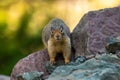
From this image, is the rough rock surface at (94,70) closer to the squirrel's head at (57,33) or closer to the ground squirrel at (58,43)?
the squirrel's head at (57,33)

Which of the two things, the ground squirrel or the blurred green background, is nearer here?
the ground squirrel

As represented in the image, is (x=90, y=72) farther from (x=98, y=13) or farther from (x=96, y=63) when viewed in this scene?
(x=98, y=13)

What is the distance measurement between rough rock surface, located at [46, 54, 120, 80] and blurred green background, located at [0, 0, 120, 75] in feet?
28.8

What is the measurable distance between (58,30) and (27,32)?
8.78 meters

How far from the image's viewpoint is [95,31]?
28.8 ft

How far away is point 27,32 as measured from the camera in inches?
679

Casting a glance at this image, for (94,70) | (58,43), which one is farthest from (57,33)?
(94,70)

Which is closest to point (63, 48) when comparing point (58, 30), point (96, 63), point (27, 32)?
point (58, 30)

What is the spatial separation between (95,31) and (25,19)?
8327mm

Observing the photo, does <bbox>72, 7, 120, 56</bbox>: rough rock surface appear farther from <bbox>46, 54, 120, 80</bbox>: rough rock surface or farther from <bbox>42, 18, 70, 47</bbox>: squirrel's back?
<bbox>46, 54, 120, 80</bbox>: rough rock surface

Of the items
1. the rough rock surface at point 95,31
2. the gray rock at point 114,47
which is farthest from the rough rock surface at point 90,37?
the gray rock at point 114,47

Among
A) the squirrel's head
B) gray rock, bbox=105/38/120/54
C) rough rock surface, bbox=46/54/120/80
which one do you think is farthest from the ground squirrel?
rough rock surface, bbox=46/54/120/80

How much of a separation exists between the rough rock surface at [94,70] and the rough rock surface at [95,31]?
78cm

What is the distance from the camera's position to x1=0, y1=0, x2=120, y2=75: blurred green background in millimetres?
16797
